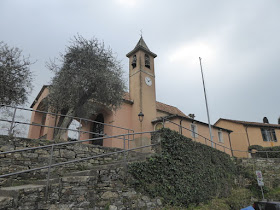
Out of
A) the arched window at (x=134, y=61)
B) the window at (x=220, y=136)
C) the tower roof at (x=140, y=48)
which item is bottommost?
the window at (x=220, y=136)

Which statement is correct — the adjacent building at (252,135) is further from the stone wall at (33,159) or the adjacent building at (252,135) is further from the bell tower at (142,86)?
the stone wall at (33,159)

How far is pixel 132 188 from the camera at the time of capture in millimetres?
6098

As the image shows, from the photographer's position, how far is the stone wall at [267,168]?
43.3 ft

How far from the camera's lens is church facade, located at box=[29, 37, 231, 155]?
15646mm

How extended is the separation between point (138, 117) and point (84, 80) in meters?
7.84

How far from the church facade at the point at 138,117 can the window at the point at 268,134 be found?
6370 mm

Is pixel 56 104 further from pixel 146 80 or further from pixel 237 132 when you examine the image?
pixel 237 132

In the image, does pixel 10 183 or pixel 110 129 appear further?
pixel 110 129

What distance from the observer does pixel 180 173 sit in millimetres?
7754

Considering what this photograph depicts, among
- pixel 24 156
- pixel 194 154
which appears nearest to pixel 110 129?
pixel 194 154

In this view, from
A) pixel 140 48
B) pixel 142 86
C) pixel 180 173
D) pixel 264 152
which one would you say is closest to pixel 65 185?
pixel 180 173

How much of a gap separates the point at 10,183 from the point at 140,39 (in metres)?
19.5

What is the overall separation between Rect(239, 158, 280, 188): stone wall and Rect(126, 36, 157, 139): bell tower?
7.92 metres

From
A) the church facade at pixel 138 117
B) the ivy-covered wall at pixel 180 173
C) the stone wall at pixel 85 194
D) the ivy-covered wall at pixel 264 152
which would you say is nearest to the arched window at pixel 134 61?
the church facade at pixel 138 117
